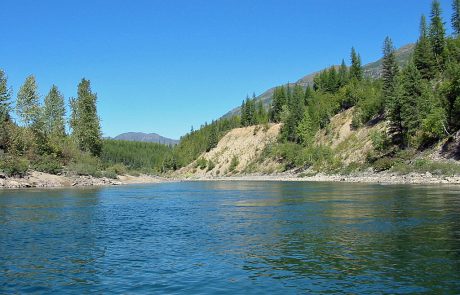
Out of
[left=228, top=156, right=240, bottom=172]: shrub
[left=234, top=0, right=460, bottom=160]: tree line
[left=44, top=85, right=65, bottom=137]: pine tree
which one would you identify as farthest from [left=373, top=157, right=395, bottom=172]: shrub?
[left=228, top=156, right=240, bottom=172]: shrub

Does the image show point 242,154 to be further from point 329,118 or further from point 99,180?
point 99,180

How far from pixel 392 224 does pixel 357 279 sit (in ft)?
47.7

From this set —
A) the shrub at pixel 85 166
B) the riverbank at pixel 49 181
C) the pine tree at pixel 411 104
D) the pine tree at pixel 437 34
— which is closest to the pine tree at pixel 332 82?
the pine tree at pixel 437 34

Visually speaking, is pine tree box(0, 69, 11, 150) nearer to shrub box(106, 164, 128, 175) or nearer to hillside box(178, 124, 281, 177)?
shrub box(106, 164, 128, 175)

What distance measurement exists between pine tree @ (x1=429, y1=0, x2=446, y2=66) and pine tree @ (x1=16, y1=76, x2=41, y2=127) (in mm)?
107496

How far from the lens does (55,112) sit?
11412cm

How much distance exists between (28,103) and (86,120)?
17.2 m

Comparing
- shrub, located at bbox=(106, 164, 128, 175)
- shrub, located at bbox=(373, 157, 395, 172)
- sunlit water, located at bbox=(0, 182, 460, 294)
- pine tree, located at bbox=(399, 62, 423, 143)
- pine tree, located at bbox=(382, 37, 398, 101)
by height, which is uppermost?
pine tree, located at bbox=(382, 37, 398, 101)

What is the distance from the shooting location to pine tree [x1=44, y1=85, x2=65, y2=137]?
11186 cm

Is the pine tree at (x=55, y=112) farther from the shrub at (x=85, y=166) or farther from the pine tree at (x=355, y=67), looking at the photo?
the pine tree at (x=355, y=67)

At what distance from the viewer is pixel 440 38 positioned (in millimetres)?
130250

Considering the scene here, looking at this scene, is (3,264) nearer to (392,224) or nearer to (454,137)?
(392,224)

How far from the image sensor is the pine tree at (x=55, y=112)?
111863 millimetres

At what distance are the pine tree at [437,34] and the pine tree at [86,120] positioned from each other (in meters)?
96.9
